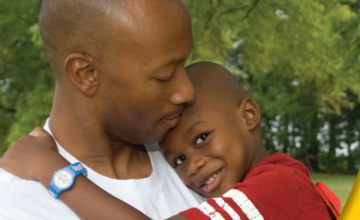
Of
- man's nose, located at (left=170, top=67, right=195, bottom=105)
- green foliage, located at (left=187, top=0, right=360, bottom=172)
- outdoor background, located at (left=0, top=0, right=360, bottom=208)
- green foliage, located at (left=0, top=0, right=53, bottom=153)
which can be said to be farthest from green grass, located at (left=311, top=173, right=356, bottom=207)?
man's nose, located at (left=170, top=67, right=195, bottom=105)

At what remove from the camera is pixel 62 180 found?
1.88m

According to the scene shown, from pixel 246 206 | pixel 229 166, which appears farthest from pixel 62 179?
pixel 229 166

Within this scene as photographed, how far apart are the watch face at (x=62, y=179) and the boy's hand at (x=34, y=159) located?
20 millimetres

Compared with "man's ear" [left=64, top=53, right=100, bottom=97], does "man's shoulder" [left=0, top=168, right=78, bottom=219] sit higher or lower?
lower

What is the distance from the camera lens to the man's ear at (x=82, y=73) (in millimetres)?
1954

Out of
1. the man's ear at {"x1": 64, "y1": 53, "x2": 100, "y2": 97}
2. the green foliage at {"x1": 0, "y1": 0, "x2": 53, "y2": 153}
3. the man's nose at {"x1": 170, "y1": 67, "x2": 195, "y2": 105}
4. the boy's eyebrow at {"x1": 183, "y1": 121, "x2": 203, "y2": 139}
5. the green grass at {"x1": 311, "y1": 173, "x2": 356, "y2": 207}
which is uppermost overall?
the man's ear at {"x1": 64, "y1": 53, "x2": 100, "y2": 97}

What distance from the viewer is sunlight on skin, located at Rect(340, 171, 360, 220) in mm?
1321

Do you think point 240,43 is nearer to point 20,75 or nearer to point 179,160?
point 20,75

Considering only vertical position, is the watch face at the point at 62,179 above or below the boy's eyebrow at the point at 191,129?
above

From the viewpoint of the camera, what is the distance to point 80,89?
2.00 meters

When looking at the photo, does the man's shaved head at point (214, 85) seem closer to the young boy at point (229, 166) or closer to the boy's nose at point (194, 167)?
the young boy at point (229, 166)

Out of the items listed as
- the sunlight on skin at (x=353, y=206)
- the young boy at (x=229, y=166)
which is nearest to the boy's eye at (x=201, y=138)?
the young boy at (x=229, y=166)

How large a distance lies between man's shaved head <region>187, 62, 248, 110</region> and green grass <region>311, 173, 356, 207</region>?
21.1m

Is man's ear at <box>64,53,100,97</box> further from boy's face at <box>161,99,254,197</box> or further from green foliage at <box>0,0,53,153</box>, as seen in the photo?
green foliage at <box>0,0,53,153</box>
